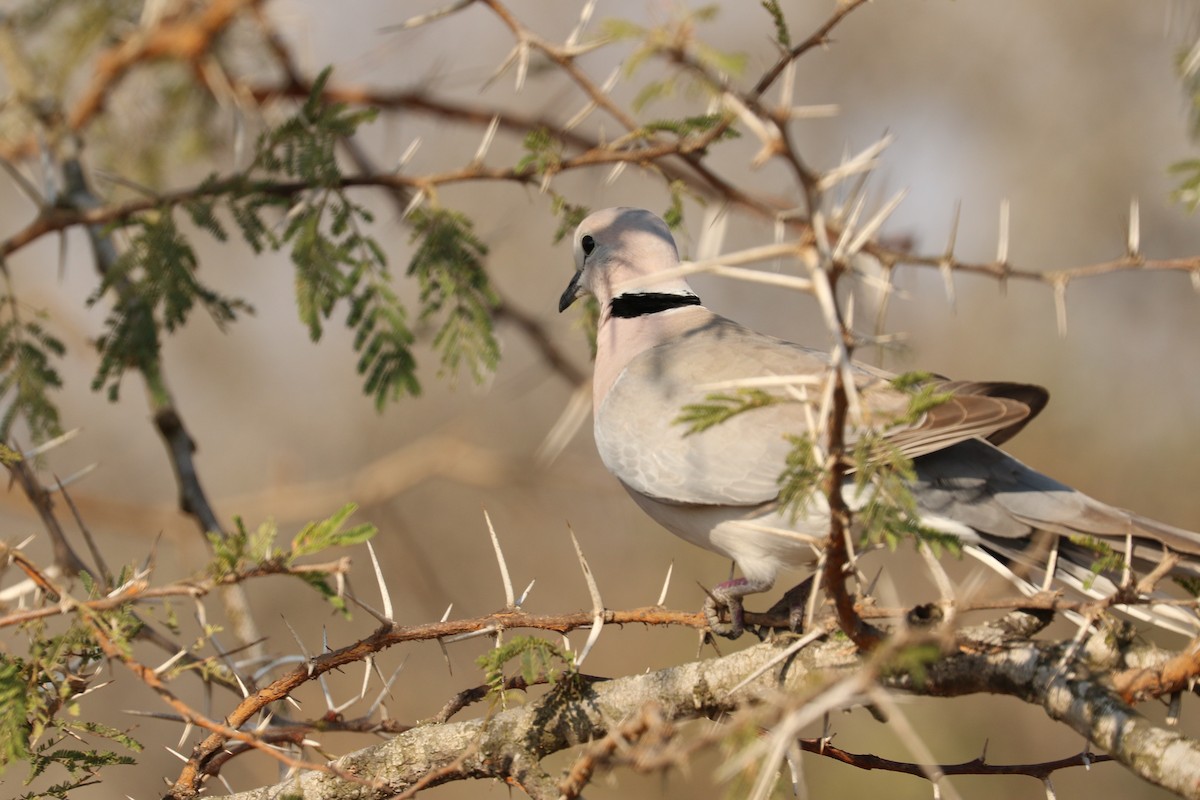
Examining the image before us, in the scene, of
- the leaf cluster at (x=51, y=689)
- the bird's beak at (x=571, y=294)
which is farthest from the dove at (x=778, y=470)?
the leaf cluster at (x=51, y=689)

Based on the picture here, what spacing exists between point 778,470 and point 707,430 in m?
0.32

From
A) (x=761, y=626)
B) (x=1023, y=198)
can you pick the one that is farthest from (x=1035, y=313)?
(x=761, y=626)

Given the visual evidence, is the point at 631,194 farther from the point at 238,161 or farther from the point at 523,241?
the point at 238,161

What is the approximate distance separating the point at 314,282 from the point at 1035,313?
810cm

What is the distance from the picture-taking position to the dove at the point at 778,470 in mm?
2863

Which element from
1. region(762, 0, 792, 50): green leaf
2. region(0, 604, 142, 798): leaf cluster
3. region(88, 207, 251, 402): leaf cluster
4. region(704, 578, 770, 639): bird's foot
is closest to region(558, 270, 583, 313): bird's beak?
region(88, 207, 251, 402): leaf cluster

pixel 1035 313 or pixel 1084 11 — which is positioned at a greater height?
pixel 1084 11

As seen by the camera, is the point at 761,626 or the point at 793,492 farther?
the point at 761,626

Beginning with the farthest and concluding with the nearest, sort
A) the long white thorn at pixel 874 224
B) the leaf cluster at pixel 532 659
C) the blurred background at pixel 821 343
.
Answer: the blurred background at pixel 821 343
the leaf cluster at pixel 532 659
the long white thorn at pixel 874 224

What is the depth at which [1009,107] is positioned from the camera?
35.0 feet

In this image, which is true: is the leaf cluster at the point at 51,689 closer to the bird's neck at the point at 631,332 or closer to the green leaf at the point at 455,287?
the green leaf at the point at 455,287

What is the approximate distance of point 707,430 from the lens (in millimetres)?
3094

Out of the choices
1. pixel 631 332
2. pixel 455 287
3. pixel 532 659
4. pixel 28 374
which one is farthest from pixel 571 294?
pixel 532 659

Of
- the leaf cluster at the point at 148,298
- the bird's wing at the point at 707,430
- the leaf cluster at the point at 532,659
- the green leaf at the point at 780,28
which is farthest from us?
the leaf cluster at the point at 148,298
